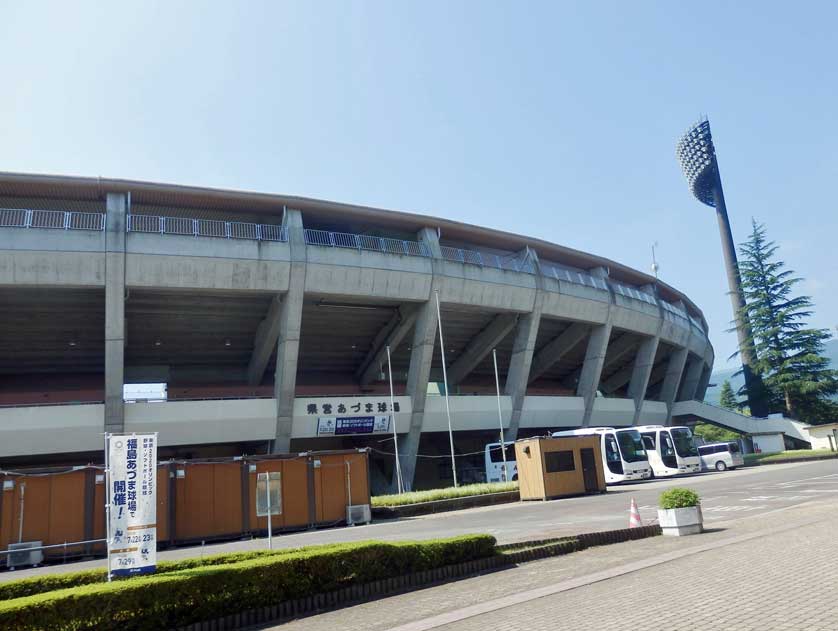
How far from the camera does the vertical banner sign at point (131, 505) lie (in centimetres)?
841

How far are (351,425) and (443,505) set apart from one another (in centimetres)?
950

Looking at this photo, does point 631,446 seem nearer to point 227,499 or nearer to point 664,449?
point 664,449

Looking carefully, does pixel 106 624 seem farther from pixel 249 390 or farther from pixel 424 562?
pixel 249 390

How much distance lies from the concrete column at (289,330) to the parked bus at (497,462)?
12.6 meters

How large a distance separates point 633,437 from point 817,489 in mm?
15482

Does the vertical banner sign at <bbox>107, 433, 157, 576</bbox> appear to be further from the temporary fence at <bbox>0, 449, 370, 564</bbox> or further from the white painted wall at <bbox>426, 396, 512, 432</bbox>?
the white painted wall at <bbox>426, 396, 512, 432</bbox>

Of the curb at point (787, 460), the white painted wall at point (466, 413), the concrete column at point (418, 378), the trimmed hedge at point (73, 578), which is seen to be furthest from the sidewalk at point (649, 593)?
the curb at point (787, 460)

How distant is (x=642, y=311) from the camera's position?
147ft

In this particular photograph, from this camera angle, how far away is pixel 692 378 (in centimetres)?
6091

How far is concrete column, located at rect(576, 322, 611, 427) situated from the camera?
41938 millimetres

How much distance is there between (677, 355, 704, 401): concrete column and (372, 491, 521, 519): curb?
134 ft

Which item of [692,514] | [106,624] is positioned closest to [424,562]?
[106,624]

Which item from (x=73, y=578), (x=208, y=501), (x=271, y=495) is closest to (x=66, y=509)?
(x=208, y=501)

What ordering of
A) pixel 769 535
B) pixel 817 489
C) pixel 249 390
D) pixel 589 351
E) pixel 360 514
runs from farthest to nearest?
1. pixel 589 351
2. pixel 249 390
3. pixel 360 514
4. pixel 817 489
5. pixel 769 535
